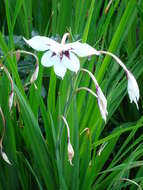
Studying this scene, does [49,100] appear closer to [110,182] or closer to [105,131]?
[110,182]

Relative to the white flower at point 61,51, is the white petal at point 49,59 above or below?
below

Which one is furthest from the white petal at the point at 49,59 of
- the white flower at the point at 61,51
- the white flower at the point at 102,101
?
the white flower at the point at 102,101

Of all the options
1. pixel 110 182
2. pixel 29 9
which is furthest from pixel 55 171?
pixel 29 9

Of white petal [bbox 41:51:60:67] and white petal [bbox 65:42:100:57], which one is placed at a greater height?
white petal [bbox 65:42:100:57]

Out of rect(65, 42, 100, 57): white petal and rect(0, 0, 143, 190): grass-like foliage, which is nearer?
rect(65, 42, 100, 57): white petal

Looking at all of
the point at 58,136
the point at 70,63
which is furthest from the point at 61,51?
the point at 58,136

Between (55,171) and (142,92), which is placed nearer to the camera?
(55,171)

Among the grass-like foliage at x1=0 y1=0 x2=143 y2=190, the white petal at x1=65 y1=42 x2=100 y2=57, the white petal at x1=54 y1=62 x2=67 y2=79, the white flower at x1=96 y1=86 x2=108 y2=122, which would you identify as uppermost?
the white petal at x1=65 y1=42 x2=100 y2=57

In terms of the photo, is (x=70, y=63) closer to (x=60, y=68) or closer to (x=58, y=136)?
(x=60, y=68)

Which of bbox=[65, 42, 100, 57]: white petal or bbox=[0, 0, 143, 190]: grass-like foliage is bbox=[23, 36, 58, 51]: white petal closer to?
bbox=[65, 42, 100, 57]: white petal

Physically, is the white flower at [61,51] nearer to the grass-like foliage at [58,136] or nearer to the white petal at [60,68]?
the white petal at [60,68]

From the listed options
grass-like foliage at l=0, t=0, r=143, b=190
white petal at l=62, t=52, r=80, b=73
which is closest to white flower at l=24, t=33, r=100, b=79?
white petal at l=62, t=52, r=80, b=73
